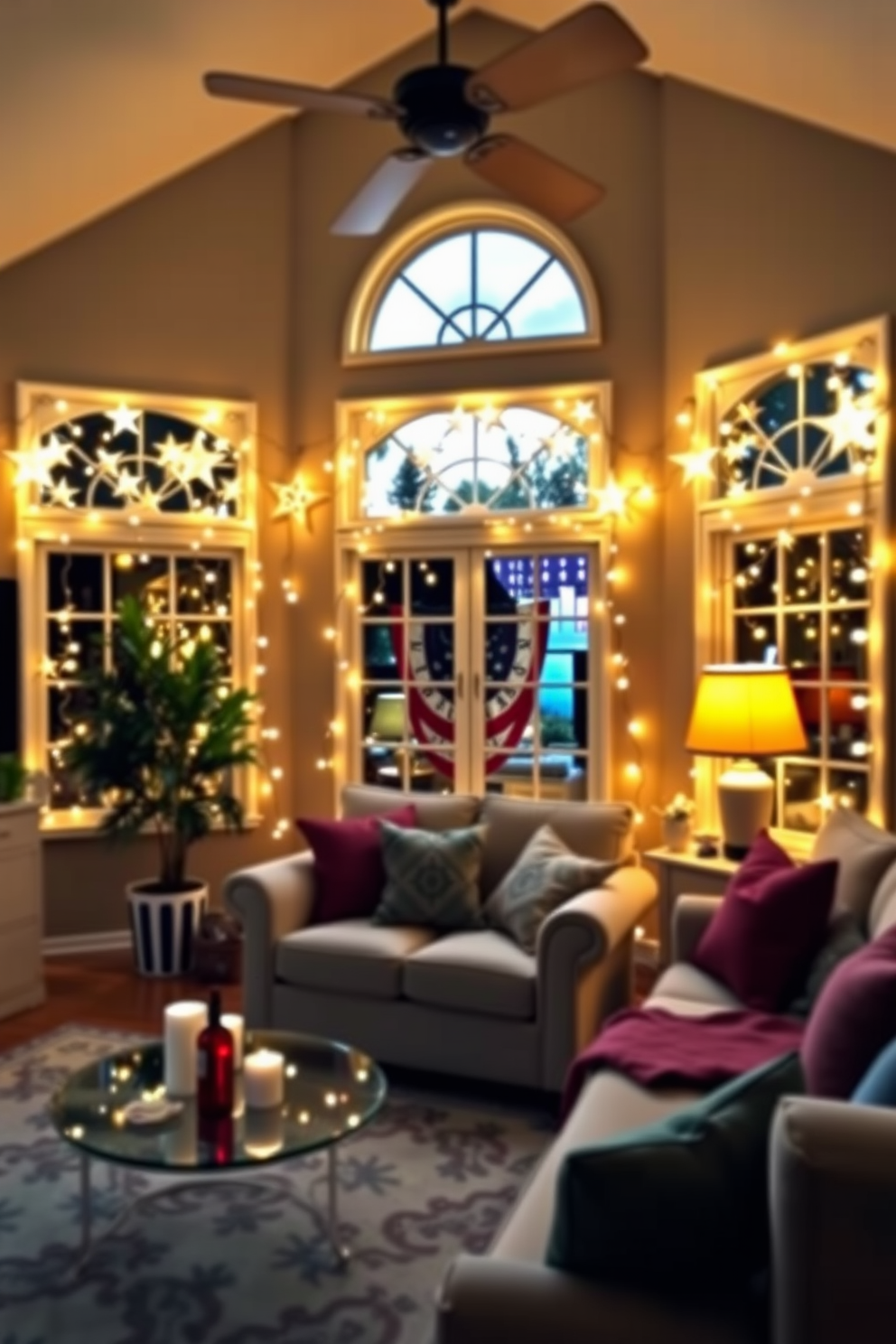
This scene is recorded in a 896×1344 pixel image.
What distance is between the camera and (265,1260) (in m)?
2.64

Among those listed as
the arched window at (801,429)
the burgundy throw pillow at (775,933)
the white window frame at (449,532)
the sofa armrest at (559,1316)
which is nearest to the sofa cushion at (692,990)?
the burgundy throw pillow at (775,933)

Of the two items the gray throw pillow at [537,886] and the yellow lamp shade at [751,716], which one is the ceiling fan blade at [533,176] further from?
the gray throw pillow at [537,886]

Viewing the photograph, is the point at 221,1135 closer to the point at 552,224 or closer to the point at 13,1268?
the point at 13,1268

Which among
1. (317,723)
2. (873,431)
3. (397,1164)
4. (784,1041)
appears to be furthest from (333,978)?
(873,431)

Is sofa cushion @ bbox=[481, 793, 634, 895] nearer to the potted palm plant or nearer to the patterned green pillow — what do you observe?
the patterned green pillow

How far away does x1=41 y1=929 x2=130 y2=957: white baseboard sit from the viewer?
208 inches

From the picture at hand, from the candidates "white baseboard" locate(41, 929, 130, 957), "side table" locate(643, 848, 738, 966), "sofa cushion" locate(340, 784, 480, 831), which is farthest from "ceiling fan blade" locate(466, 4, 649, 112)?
"white baseboard" locate(41, 929, 130, 957)

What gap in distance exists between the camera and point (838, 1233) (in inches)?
56.1

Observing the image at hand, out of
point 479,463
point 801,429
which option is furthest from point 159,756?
point 801,429

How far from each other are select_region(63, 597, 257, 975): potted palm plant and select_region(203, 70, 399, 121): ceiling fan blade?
261 cm

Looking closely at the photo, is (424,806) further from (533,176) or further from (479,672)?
(533,176)

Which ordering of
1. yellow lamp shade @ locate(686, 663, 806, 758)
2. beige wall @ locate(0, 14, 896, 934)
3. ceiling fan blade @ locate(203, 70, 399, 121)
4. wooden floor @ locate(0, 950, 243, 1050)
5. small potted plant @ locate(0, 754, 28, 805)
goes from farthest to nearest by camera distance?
A: small potted plant @ locate(0, 754, 28, 805) < beige wall @ locate(0, 14, 896, 934) < wooden floor @ locate(0, 950, 243, 1050) < yellow lamp shade @ locate(686, 663, 806, 758) < ceiling fan blade @ locate(203, 70, 399, 121)

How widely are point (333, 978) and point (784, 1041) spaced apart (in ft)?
5.38

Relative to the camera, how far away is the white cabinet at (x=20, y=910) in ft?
14.5
